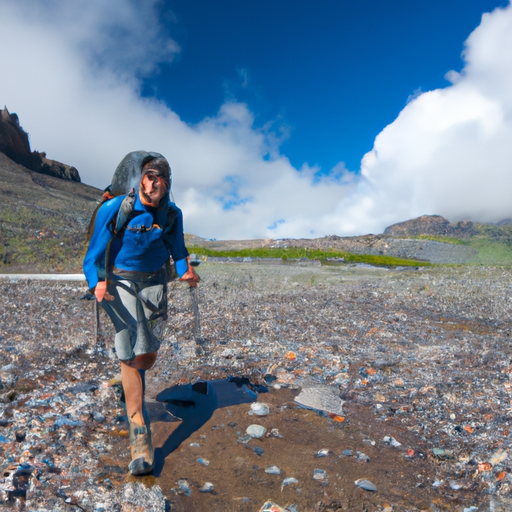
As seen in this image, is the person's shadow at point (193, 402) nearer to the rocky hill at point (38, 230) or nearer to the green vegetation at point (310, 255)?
the rocky hill at point (38, 230)

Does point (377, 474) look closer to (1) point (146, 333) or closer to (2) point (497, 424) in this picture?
(2) point (497, 424)

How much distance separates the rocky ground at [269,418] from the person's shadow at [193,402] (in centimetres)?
2

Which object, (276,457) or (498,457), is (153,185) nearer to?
(276,457)

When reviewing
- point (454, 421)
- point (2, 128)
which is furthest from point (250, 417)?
point (2, 128)

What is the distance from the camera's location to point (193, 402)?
474 cm

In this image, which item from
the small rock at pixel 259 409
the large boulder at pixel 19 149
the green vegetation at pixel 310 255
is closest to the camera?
the small rock at pixel 259 409

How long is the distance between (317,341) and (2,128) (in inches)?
2077

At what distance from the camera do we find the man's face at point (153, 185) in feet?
11.4

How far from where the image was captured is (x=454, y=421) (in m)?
4.46

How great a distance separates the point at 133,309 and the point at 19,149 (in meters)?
54.6

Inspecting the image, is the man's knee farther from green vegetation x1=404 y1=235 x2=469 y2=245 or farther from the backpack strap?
green vegetation x1=404 y1=235 x2=469 y2=245

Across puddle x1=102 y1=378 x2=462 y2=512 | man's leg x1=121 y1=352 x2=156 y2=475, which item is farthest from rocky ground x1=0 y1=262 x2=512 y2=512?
man's leg x1=121 y1=352 x2=156 y2=475

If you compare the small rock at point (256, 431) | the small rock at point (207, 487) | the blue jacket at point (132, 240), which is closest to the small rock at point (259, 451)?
the small rock at point (256, 431)

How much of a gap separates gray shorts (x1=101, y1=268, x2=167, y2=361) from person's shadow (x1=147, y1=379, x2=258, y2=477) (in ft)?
3.07
